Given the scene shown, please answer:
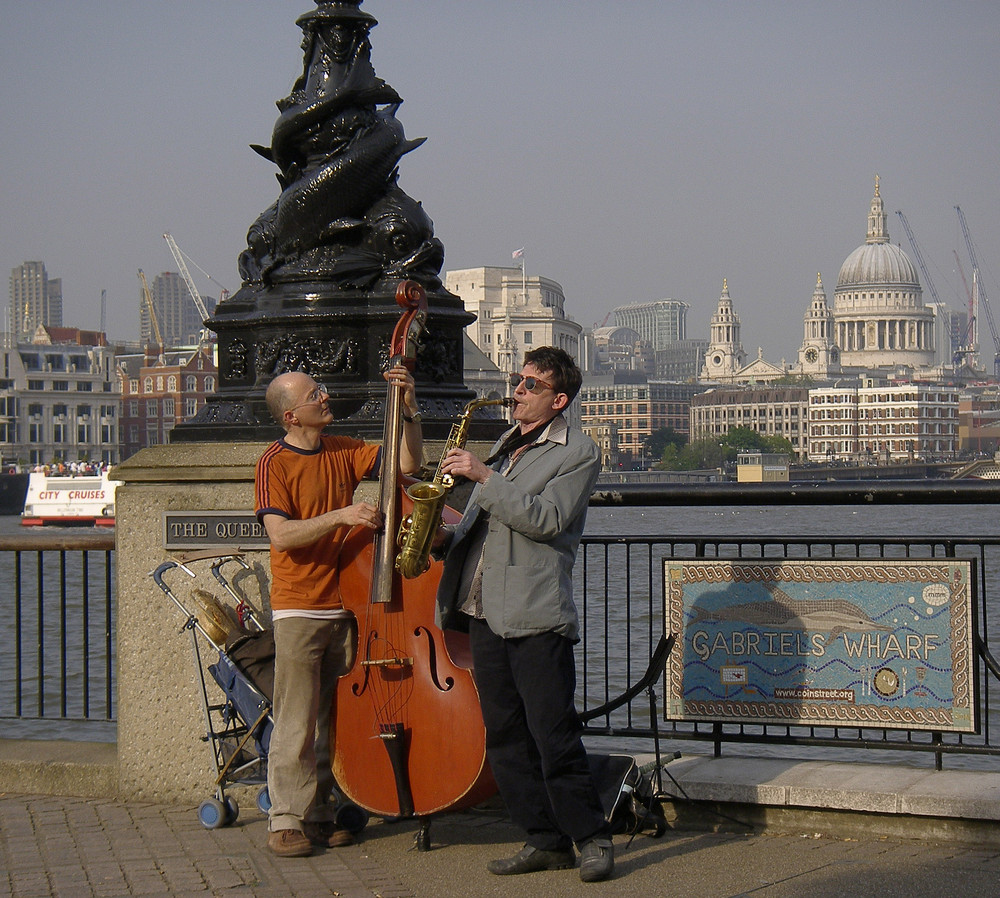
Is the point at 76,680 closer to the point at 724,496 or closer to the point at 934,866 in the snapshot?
the point at 724,496

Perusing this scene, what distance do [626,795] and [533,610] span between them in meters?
0.97

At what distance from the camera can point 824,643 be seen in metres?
6.55

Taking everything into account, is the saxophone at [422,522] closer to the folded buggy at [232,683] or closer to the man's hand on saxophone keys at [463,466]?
the man's hand on saxophone keys at [463,466]

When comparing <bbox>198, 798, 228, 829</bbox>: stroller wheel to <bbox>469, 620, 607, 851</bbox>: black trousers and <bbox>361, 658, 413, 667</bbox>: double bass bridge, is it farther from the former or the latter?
<bbox>469, 620, 607, 851</bbox>: black trousers

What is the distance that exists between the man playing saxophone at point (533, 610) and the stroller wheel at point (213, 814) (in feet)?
4.37

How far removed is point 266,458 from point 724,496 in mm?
2093

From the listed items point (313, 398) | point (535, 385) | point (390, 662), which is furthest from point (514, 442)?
point (390, 662)

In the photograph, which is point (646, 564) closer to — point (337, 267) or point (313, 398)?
point (337, 267)

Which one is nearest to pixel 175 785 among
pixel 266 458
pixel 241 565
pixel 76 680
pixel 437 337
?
pixel 241 565

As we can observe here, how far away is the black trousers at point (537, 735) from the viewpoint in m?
5.48

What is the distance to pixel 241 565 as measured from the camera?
677cm

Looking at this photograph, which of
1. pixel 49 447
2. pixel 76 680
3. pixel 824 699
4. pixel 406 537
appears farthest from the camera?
pixel 49 447

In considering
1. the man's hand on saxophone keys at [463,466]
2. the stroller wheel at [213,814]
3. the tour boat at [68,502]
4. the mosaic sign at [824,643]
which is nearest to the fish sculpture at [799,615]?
the mosaic sign at [824,643]

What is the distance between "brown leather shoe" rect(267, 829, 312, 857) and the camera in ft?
19.4
